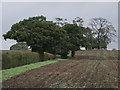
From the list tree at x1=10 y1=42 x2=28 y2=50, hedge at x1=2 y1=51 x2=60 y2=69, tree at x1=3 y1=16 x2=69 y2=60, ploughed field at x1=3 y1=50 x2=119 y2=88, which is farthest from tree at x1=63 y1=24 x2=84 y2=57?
ploughed field at x1=3 y1=50 x2=119 y2=88

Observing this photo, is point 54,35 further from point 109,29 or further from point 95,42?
point 95,42

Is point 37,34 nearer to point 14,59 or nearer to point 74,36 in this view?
point 14,59

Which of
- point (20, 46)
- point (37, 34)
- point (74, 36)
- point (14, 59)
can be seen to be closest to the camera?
point (14, 59)

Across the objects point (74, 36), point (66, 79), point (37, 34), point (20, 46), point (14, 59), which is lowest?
point (66, 79)

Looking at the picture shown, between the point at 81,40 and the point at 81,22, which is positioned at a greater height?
the point at 81,22

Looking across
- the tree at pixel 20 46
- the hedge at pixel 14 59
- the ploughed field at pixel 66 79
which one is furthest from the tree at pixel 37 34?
the ploughed field at pixel 66 79

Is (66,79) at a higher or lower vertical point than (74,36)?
lower

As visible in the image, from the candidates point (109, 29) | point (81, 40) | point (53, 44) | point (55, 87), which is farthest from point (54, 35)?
point (109, 29)

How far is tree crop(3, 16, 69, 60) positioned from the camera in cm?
2827

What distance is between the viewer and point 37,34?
28641 millimetres

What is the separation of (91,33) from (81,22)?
10.9m

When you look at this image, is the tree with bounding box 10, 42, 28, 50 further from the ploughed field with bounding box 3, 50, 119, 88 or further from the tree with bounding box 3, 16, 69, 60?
the ploughed field with bounding box 3, 50, 119, 88

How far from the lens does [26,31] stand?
2842cm

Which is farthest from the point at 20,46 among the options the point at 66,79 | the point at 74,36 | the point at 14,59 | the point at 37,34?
the point at 66,79
